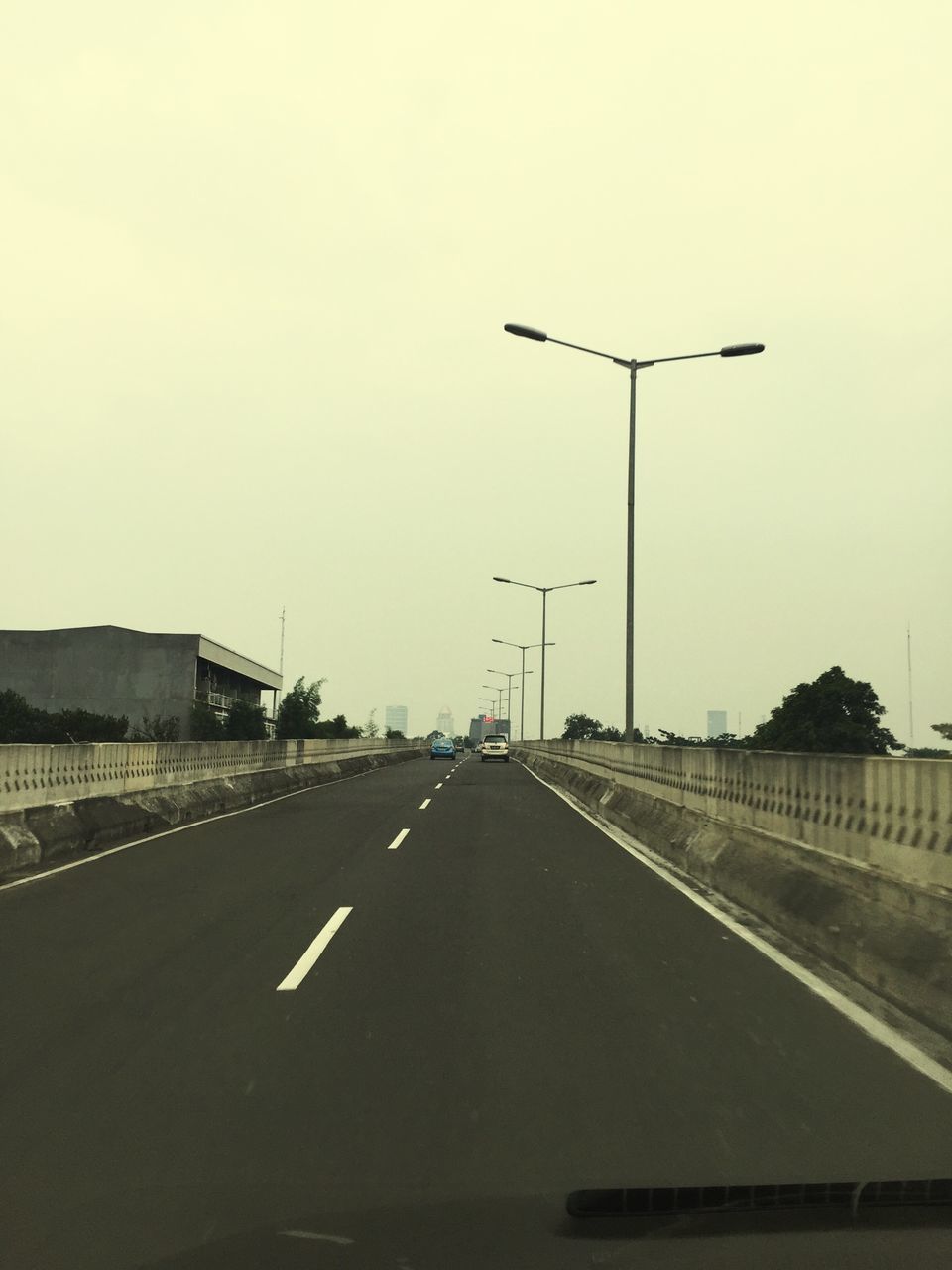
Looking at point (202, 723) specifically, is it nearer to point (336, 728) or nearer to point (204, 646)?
point (204, 646)

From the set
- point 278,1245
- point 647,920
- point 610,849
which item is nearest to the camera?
point 278,1245

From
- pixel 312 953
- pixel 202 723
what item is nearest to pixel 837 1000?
pixel 312 953

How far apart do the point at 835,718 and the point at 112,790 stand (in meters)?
68.6

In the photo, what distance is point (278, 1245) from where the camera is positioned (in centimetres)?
344

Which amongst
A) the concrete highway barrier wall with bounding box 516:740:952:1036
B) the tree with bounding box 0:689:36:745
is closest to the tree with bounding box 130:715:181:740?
the tree with bounding box 0:689:36:745

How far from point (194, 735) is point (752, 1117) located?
274 ft

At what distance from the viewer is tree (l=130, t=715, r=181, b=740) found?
8162cm

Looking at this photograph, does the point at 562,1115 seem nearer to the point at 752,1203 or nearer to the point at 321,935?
the point at 752,1203

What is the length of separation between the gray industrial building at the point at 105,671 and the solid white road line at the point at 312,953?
3154 inches

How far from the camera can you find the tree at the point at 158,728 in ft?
268

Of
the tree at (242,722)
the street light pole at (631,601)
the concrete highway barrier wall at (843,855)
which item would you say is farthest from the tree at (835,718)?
the concrete highway barrier wall at (843,855)

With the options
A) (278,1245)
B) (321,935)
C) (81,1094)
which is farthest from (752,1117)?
(321,935)

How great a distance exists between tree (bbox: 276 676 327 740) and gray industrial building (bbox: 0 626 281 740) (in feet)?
69.2

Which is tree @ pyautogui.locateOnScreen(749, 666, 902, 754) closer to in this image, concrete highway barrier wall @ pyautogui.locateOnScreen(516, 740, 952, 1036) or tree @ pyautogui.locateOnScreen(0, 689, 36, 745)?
tree @ pyautogui.locateOnScreen(0, 689, 36, 745)
